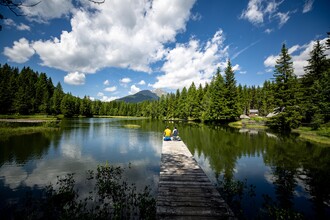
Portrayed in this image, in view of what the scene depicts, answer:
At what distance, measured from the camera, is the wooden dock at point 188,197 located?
17.9 feet

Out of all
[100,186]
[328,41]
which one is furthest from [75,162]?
[328,41]

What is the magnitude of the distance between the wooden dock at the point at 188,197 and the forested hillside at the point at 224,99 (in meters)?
27.1

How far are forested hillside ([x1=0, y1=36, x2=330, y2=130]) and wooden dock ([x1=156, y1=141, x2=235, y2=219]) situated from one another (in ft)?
89.1

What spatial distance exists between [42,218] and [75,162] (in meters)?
7.72

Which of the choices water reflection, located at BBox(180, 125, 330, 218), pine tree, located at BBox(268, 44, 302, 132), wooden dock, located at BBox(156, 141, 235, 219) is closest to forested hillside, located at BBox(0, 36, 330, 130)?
pine tree, located at BBox(268, 44, 302, 132)

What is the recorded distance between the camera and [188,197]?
6578mm

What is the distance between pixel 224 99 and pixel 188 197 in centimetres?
4565

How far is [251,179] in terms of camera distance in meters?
10.4

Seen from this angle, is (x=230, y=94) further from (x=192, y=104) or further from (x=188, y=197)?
(x=188, y=197)

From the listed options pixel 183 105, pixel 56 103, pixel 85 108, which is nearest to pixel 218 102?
pixel 183 105

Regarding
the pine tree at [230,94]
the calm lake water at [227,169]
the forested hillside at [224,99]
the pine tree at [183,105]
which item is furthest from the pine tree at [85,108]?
the calm lake water at [227,169]

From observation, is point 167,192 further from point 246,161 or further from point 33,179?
point 246,161

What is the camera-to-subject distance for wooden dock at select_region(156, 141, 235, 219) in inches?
215

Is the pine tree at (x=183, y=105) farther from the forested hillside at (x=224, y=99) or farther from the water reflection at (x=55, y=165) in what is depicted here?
the water reflection at (x=55, y=165)
